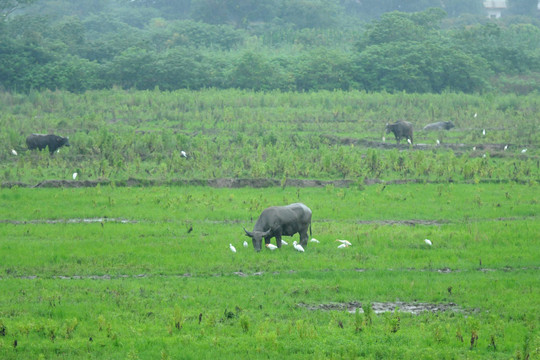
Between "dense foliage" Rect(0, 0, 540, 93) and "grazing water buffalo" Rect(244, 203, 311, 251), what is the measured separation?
78.1 ft

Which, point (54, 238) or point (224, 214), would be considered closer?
point (54, 238)

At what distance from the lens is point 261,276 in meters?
12.4

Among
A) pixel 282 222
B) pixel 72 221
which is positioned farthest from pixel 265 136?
pixel 282 222

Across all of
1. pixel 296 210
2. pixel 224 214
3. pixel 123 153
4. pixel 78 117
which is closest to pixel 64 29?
pixel 78 117

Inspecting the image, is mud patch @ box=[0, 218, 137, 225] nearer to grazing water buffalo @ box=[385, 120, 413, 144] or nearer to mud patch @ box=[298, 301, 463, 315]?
mud patch @ box=[298, 301, 463, 315]

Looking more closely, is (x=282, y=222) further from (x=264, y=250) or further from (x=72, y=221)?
(x=72, y=221)

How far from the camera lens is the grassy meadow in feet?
30.9

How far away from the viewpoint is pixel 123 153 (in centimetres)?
2417

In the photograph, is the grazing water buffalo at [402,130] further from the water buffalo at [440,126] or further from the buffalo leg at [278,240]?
the buffalo leg at [278,240]

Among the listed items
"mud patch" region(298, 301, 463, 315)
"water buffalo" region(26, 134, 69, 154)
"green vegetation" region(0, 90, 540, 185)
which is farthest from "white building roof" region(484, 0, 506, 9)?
"mud patch" region(298, 301, 463, 315)

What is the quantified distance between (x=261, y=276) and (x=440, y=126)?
20.3m

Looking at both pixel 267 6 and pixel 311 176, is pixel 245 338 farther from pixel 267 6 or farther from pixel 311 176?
pixel 267 6

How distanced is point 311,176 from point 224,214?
5.16 m

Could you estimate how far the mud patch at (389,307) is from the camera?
424 inches
